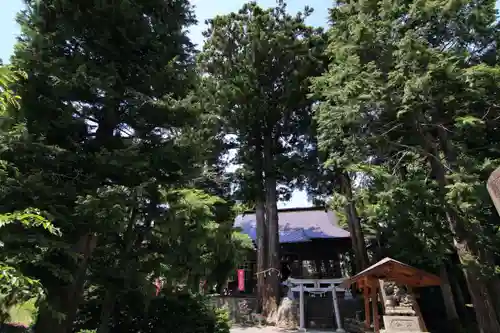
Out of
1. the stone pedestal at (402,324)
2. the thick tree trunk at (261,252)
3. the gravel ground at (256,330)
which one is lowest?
the gravel ground at (256,330)

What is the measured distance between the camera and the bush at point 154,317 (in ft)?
23.4

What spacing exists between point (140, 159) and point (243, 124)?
33.8 feet

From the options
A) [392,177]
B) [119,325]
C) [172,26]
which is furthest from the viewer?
[392,177]

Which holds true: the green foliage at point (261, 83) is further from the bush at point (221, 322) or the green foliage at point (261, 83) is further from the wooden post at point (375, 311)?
the bush at point (221, 322)

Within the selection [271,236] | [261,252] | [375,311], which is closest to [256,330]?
[261,252]

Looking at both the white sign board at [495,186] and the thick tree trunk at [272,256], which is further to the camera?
the thick tree trunk at [272,256]

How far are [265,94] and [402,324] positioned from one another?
11.4 m

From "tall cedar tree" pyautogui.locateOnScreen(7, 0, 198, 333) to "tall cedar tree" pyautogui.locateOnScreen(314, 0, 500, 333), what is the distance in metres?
5.19

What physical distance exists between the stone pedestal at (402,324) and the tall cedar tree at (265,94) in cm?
619

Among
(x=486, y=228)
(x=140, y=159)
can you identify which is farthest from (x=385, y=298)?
(x=140, y=159)

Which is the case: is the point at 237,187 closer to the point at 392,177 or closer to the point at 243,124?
the point at 243,124

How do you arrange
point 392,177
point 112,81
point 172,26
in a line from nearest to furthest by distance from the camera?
point 112,81 → point 172,26 → point 392,177

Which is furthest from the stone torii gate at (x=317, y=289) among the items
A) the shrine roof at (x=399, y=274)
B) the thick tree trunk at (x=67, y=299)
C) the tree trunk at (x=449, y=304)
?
the thick tree trunk at (x=67, y=299)

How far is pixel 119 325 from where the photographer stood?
23.4 feet
